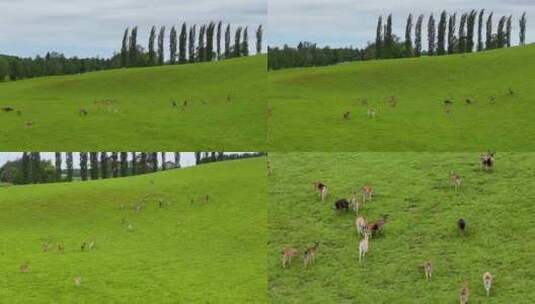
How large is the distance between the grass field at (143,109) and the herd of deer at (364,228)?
1144cm

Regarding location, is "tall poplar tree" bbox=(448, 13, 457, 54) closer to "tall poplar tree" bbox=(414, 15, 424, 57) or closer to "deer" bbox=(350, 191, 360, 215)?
"tall poplar tree" bbox=(414, 15, 424, 57)

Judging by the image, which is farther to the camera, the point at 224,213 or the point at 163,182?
the point at 163,182

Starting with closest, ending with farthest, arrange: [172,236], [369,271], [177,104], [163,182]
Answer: [369,271], [172,236], [163,182], [177,104]

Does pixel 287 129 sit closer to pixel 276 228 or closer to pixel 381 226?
pixel 276 228

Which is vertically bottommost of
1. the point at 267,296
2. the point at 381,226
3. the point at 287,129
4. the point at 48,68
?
the point at 267,296

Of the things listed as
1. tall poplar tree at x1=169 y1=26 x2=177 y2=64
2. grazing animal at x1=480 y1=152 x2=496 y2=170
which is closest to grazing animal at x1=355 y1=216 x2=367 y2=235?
grazing animal at x1=480 y1=152 x2=496 y2=170

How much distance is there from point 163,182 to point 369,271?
16.0 m

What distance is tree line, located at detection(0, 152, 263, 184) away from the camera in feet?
121

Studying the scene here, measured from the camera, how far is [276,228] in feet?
81.8

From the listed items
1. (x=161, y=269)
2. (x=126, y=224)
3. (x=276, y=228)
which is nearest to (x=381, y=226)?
(x=276, y=228)

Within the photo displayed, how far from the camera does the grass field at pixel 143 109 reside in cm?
3647

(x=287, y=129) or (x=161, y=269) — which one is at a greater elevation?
(x=287, y=129)

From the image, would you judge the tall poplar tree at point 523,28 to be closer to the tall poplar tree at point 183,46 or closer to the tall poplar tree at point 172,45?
the tall poplar tree at point 183,46

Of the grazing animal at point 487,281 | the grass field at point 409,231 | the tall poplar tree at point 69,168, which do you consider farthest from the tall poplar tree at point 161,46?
the grazing animal at point 487,281
